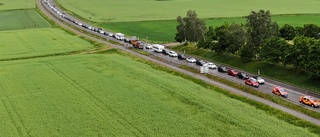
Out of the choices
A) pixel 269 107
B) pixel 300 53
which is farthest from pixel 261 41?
pixel 269 107

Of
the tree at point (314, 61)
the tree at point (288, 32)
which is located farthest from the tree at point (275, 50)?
the tree at point (288, 32)

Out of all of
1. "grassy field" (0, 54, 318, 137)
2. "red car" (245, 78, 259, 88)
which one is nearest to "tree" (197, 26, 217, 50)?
"grassy field" (0, 54, 318, 137)

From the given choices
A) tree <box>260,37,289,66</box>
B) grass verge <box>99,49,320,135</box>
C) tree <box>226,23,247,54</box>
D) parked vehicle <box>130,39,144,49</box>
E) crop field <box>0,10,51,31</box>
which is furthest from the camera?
crop field <box>0,10,51,31</box>

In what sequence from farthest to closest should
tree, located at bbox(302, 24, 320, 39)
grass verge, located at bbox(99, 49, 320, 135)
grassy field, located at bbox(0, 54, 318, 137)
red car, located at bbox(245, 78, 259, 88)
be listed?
tree, located at bbox(302, 24, 320, 39) < red car, located at bbox(245, 78, 259, 88) < grass verge, located at bbox(99, 49, 320, 135) < grassy field, located at bbox(0, 54, 318, 137)

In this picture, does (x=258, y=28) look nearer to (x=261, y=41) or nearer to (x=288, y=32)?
(x=261, y=41)

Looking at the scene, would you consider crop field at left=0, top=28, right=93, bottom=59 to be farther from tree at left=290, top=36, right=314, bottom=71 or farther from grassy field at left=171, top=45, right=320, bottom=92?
tree at left=290, top=36, right=314, bottom=71

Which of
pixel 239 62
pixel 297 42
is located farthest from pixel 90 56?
pixel 297 42

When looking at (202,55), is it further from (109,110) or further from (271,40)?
(109,110)
